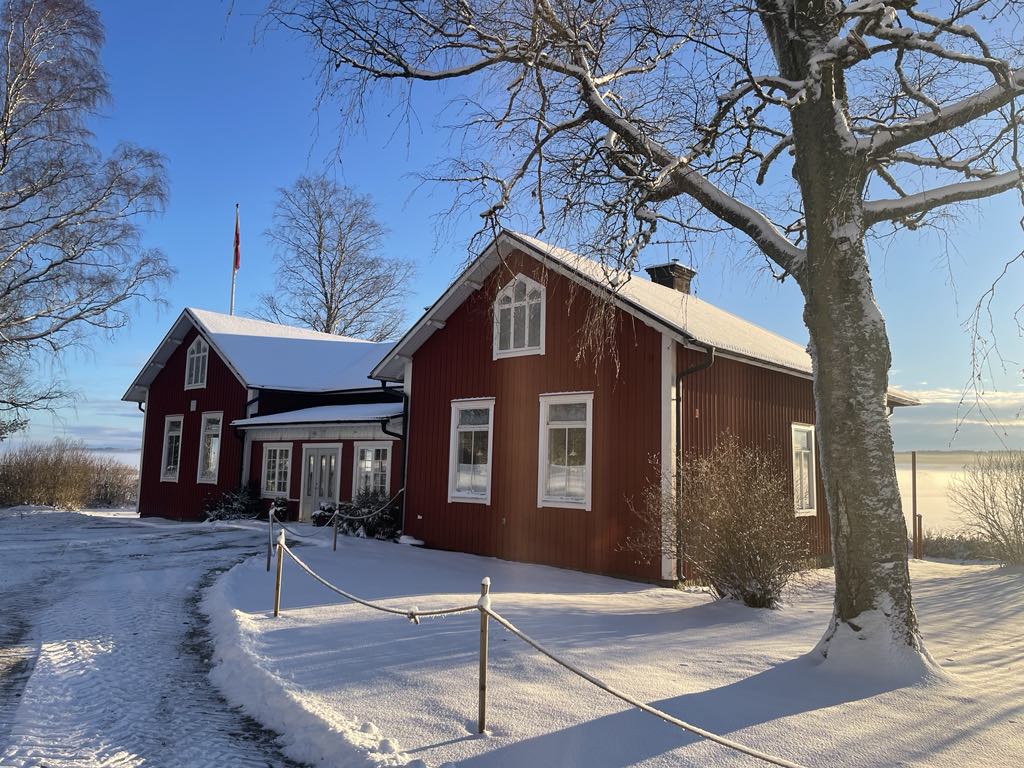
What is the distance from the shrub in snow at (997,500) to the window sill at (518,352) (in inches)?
436

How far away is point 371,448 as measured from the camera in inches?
747

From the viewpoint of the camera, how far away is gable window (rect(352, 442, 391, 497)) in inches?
728

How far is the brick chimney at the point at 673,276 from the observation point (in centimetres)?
1809

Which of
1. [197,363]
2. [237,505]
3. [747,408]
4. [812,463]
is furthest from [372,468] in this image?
[812,463]

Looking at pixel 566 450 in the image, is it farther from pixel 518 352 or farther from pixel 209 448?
pixel 209 448

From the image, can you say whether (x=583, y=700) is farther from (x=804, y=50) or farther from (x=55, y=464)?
(x=55, y=464)

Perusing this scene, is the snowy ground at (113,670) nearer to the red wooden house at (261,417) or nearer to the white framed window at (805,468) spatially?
the red wooden house at (261,417)

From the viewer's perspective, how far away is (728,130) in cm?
833

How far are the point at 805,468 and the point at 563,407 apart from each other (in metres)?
6.40

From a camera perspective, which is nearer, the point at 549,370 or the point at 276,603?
the point at 276,603

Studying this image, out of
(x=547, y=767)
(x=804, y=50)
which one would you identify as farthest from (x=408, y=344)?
(x=547, y=767)

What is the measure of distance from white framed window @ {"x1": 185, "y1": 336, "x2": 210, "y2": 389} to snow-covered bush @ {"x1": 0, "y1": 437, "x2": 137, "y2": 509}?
24.0 ft

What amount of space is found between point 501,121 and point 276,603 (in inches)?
230

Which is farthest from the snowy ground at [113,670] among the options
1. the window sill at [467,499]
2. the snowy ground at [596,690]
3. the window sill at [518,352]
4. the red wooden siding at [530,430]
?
the window sill at [518,352]
